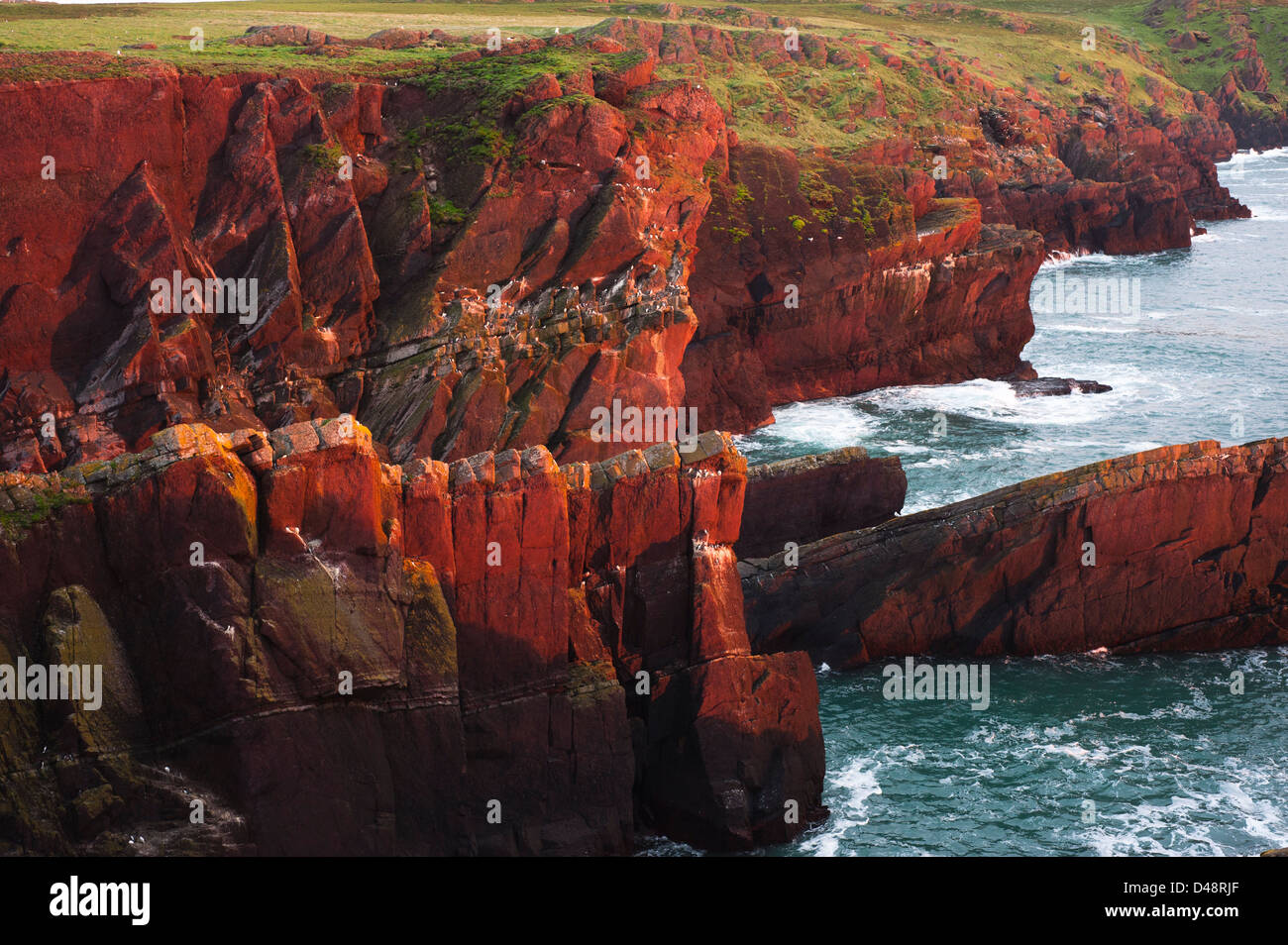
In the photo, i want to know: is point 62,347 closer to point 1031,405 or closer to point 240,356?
point 240,356

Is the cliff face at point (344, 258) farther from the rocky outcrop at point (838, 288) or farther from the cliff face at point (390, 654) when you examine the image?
the cliff face at point (390, 654)

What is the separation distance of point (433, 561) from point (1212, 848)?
19.6 m

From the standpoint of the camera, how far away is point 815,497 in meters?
49.6

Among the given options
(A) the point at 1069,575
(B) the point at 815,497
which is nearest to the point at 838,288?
(B) the point at 815,497

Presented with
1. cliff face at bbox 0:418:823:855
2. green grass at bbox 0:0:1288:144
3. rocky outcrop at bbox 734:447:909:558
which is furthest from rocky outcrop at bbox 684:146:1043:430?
cliff face at bbox 0:418:823:855

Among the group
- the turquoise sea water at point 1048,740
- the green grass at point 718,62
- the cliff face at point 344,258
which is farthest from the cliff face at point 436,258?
the turquoise sea water at point 1048,740

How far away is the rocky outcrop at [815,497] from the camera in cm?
4881

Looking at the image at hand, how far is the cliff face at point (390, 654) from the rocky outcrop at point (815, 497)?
45.8 feet

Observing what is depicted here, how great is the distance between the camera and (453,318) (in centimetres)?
5106

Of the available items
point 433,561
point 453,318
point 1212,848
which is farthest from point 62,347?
point 1212,848

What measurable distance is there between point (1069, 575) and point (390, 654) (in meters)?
24.1

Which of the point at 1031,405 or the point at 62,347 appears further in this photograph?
the point at 1031,405

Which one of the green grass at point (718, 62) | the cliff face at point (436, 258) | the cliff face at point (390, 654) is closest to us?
the cliff face at point (390, 654)

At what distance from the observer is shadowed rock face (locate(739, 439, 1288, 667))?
44062mm
